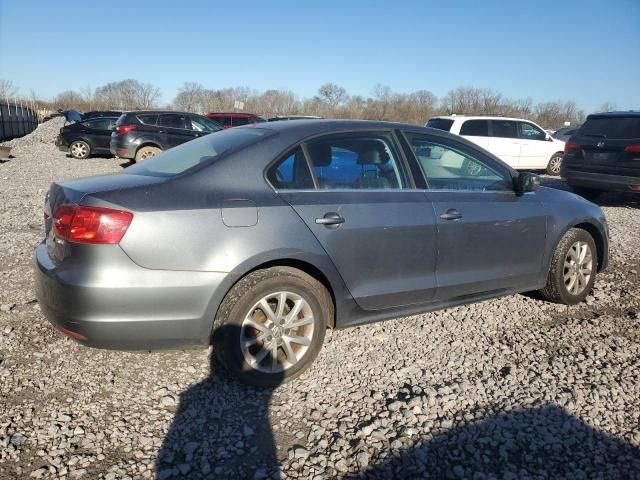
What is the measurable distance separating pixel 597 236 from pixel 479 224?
1694mm

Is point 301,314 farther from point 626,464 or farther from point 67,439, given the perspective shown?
point 626,464

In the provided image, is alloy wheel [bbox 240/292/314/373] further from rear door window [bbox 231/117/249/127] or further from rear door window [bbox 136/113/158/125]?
rear door window [bbox 231/117/249/127]

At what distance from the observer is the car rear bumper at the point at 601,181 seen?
868cm

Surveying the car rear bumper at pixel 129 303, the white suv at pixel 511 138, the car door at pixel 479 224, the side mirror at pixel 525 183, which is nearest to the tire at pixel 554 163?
the white suv at pixel 511 138

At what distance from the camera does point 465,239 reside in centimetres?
367

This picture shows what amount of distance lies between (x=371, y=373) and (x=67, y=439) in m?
1.78

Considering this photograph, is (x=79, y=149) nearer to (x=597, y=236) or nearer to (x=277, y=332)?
(x=277, y=332)

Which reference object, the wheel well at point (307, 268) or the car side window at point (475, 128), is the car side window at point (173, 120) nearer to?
the car side window at point (475, 128)

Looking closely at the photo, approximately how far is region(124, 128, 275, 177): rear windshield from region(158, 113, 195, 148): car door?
1113 cm

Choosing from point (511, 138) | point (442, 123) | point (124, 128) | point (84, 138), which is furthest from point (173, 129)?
point (511, 138)

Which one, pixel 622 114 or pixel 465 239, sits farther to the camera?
pixel 622 114

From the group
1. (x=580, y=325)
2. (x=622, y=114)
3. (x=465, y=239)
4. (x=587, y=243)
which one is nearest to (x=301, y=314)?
(x=465, y=239)

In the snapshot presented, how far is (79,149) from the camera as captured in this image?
1812 centimetres

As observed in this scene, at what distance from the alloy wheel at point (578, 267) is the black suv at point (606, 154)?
204 inches
